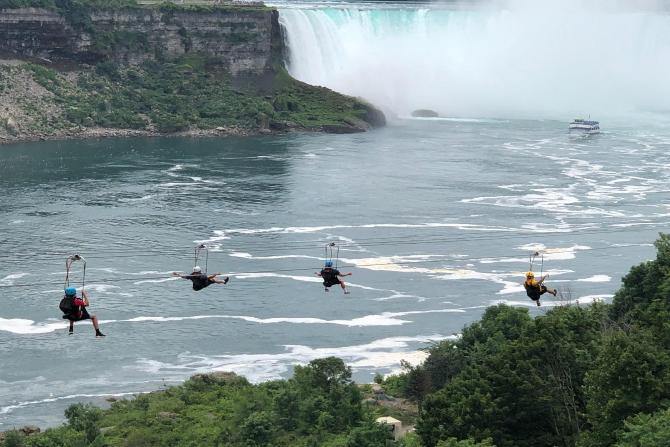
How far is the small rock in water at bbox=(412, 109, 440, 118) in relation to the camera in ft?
288

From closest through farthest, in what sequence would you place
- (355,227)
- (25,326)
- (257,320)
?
(25,326)
(257,320)
(355,227)

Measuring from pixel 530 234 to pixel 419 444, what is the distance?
24.9 m

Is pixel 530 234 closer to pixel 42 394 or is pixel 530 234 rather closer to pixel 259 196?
pixel 259 196

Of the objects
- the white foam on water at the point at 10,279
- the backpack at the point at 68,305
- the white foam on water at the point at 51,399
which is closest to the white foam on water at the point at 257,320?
the white foam on water at the point at 10,279

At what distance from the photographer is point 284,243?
1810 inches

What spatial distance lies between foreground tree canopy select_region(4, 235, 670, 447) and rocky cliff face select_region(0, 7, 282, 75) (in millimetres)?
54686

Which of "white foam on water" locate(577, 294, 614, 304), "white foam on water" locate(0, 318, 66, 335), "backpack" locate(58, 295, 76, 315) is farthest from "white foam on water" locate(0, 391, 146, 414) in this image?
"white foam on water" locate(577, 294, 614, 304)

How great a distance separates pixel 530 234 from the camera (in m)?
48.1

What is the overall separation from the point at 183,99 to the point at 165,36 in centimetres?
590

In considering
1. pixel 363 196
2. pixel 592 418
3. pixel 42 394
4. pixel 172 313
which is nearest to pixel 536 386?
pixel 592 418

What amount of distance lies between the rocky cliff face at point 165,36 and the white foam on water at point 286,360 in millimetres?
51023

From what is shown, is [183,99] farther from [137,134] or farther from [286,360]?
[286,360]

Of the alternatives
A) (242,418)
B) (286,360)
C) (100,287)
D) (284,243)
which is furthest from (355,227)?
(242,418)

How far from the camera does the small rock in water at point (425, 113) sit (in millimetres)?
87688
